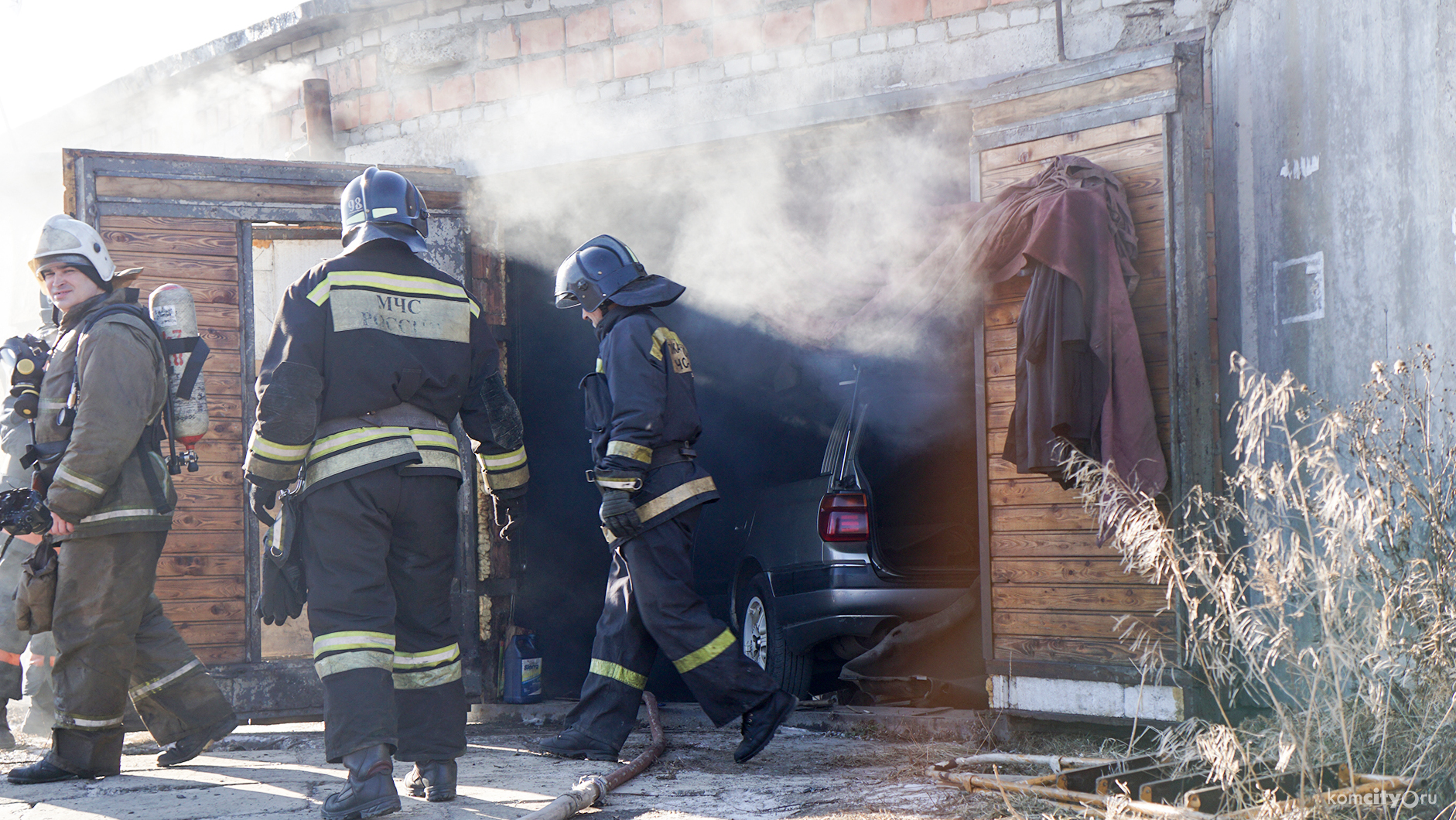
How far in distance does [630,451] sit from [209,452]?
2327mm

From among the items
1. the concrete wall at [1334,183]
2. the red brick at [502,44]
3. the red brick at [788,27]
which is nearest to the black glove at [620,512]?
the concrete wall at [1334,183]

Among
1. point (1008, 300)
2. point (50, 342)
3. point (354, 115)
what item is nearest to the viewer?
point (1008, 300)

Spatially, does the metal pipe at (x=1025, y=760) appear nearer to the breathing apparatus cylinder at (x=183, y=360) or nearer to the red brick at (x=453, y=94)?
the breathing apparatus cylinder at (x=183, y=360)

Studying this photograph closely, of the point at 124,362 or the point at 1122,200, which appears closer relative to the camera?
the point at 124,362

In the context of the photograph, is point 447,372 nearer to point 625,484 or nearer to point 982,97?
point 625,484

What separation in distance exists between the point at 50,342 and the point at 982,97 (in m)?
4.31

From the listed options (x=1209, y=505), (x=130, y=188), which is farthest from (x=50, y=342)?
(x=1209, y=505)

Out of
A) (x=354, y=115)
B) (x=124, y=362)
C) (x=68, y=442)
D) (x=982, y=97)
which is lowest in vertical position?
(x=68, y=442)

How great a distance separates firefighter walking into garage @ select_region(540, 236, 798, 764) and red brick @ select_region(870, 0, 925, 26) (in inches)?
82.1

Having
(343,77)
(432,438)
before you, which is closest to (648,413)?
(432,438)

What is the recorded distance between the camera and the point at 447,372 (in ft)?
13.4

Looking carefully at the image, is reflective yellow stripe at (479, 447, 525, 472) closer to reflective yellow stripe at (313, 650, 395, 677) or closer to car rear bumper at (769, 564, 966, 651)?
reflective yellow stripe at (313, 650, 395, 677)

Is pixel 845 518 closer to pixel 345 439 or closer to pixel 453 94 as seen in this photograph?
pixel 345 439

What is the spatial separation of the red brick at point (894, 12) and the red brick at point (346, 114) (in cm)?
332
